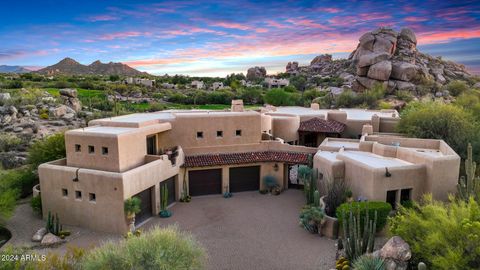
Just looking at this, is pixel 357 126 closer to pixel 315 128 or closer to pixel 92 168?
pixel 315 128

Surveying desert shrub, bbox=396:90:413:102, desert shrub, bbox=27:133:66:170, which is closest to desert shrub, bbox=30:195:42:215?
desert shrub, bbox=27:133:66:170

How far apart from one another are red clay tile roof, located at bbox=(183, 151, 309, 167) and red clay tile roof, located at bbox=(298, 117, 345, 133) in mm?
5615

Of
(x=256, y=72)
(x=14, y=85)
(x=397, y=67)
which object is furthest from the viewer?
(x=256, y=72)

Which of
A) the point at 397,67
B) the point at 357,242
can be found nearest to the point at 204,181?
the point at 357,242

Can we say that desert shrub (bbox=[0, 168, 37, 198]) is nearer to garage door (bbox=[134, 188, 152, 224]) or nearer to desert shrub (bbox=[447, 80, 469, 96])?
garage door (bbox=[134, 188, 152, 224])

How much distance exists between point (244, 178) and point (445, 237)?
17057mm

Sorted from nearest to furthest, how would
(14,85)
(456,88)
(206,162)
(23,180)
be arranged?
1. (206,162)
2. (23,180)
3. (456,88)
4. (14,85)

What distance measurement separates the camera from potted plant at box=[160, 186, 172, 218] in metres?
24.4

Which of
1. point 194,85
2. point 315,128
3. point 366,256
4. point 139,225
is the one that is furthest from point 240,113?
point 194,85

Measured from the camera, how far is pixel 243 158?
1129 inches

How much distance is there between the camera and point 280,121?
34.3 meters

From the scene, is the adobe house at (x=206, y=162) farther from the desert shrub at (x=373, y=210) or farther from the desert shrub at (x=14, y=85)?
the desert shrub at (x=14, y=85)

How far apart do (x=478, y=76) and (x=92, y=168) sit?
326ft

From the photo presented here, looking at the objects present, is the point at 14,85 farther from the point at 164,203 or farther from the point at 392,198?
the point at 392,198
